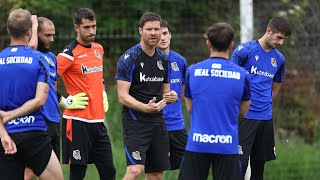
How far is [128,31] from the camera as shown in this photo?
46.3ft

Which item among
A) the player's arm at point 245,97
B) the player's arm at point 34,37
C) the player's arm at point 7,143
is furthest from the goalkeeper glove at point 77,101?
the player's arm at point 245,97

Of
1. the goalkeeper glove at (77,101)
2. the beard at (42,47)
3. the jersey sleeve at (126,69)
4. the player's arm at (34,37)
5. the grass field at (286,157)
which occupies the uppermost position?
the player's arm at (34,37)

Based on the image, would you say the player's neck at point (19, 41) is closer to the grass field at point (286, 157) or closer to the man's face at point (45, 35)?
the man's face at point (45, 35)

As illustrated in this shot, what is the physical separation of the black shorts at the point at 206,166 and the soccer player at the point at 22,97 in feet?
4.59

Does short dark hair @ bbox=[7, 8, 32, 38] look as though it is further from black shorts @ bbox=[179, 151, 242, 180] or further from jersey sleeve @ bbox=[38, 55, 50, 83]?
black shorts @ bbox=[179, 151, 242, 180]

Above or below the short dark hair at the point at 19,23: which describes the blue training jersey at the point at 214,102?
below

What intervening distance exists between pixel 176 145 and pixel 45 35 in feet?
7.34

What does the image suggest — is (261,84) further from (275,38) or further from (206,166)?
(206,166)

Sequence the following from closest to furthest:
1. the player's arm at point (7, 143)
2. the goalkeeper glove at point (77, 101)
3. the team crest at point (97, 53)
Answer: the player's arm at point (7, 143) < the goalkeeper glove at point (77, 101) < the team crest at point (97, 53)

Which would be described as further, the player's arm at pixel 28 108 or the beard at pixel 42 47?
the beard at pixel 42 47

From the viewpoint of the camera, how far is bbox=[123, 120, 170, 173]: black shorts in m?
9.50

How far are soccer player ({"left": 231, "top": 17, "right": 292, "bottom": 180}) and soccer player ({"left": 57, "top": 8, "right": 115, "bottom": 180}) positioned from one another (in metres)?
1.71

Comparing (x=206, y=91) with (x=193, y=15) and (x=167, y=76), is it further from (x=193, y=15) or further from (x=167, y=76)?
(x=193, y=15)

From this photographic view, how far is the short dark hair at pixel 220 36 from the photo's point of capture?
26.0 ft
